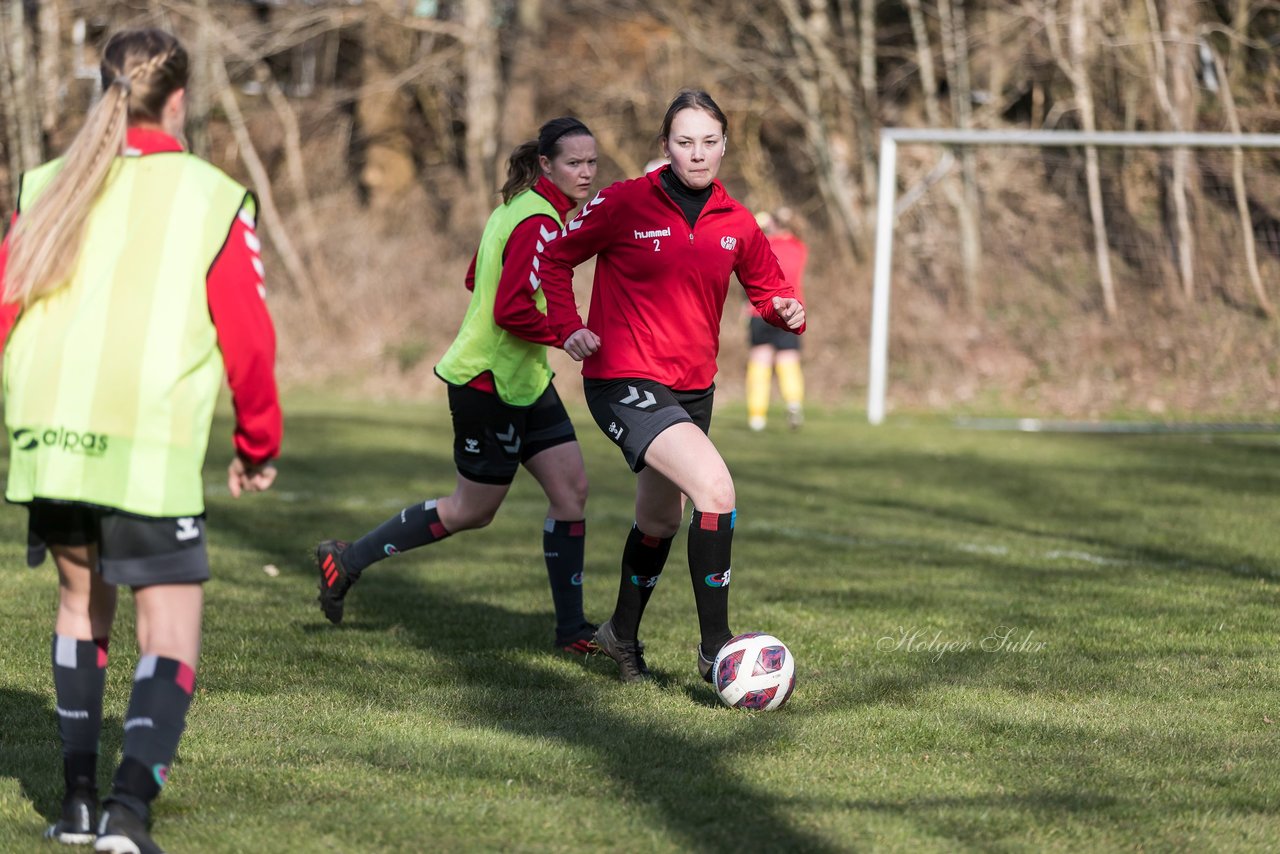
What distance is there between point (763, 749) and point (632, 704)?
2.26 ft

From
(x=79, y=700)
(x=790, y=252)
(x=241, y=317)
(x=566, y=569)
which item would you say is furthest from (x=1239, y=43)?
(x=79, y=700)

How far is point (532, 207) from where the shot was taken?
18.2 feet

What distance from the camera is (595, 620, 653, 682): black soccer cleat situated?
208 inches

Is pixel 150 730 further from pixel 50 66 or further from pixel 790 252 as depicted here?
pixel 50 66

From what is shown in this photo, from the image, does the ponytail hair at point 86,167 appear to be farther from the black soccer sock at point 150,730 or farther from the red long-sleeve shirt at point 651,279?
the red long-sleeve shirt at point 651,279

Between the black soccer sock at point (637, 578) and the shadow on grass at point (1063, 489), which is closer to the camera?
the black soccer sock at point (637, 578)

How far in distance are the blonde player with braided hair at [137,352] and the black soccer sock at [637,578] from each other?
2199mm

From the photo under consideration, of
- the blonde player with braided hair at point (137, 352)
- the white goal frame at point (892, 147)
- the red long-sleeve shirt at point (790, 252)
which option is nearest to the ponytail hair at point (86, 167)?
the blonde player with braided hair at point (137, 352)

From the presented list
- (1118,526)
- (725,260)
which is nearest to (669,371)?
(725,260)

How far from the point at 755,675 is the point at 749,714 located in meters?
0.13

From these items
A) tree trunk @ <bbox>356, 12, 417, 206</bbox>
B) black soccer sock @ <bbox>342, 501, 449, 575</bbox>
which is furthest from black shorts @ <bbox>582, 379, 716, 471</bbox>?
tree trunk @ <bbox>356, 12, 417, 206</bbox>

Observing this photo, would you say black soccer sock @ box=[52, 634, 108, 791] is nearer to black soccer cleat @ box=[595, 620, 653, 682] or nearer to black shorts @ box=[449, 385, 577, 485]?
black soccer cleat @ box=[595, 620, 653, 682]

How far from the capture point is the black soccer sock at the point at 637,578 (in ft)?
17.4

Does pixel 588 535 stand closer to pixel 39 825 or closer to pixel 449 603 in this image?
pixel 449 603
